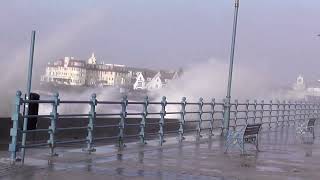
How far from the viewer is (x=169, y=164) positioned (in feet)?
45.0

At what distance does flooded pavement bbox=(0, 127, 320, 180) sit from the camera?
11.6 metres

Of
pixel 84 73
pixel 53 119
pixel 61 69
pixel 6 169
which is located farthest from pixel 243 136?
pixel 84 73

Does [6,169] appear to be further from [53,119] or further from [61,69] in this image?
[61,69]

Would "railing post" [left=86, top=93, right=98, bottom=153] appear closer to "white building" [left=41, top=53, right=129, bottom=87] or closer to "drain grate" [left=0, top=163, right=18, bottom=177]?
"drain grate" [left=0, top=163, right=18, bottom=177]

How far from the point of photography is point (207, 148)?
18281 millimetres

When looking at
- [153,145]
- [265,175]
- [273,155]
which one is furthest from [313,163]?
[153,145]

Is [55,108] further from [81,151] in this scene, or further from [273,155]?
[273,155]

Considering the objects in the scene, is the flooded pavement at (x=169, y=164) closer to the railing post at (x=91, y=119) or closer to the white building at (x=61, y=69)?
the railing post at (x=91, y=119)

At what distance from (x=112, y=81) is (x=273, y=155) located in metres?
27.2

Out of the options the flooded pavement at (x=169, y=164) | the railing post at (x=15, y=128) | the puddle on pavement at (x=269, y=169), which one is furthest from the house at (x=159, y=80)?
the railing post at (x=15, y=128)

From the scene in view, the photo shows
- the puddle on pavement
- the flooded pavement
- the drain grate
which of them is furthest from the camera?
the puddle on pavement

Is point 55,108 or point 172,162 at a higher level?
point 55,108

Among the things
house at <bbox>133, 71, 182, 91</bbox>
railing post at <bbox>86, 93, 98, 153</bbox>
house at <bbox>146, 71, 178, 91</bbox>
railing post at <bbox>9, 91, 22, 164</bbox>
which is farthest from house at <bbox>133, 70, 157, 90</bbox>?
railing post at <bbox>9, 91, 22, 164</bbox>

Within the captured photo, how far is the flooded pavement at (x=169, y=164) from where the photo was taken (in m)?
11.6
